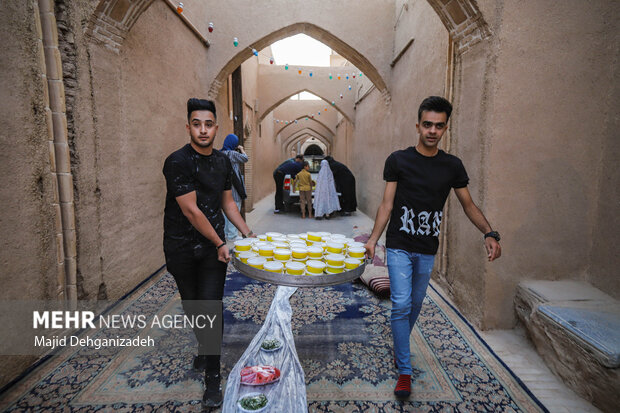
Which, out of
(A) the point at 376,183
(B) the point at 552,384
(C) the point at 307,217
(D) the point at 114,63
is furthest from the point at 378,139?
(B) the point at 552,384

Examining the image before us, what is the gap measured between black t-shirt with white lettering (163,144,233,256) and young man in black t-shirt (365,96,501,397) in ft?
3.17

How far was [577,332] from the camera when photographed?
84.4 inches

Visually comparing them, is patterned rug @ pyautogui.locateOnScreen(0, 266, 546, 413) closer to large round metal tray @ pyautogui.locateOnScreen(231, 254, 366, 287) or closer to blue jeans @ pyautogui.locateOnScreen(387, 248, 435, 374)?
blue jeans @ pyautogui.locateOnScreen(387, 248, 435, 374)

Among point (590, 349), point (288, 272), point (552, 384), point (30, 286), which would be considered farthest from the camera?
point (30, 286)

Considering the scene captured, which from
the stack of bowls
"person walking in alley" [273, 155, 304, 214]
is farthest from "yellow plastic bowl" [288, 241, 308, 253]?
"person walking in alley" [273, 155, 304, 214]

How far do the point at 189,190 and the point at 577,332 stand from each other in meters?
2.56

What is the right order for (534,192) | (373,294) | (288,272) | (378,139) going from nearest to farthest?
(288,272) < (534,192) < (373,294) < (378,139)

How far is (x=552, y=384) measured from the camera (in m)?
2.25

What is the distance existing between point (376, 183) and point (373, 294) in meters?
4.91

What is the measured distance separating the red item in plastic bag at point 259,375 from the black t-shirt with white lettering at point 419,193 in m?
1.03

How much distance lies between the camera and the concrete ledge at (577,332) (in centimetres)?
195

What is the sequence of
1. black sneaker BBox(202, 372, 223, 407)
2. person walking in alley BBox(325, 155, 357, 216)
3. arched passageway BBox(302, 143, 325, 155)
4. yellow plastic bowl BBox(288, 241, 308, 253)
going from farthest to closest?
1. arched passageway BBox(302, 143, 325, 155)
2. person walking in alley BBox(325, 155, 357, 216)
3. yellow plastic bowl BBox(288, 241, 308, 253)
4. black sneaker BBox(202, 372, 223, 407)

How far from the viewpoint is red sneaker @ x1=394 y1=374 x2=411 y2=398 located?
2053mm

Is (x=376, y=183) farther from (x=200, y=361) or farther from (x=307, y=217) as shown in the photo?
(x=200, y=361)
